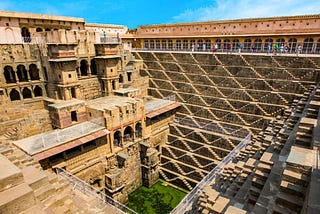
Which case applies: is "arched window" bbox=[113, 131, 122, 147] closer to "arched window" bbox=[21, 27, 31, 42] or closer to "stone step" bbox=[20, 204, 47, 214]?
"stone step" bbox=[20, 204, 47, 214]

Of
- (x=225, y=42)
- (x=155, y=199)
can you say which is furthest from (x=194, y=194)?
(x=225, y=42)

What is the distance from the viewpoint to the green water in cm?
1382

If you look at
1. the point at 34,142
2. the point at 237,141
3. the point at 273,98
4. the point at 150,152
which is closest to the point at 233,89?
the point at 273,98

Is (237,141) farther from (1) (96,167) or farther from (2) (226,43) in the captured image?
(2) (226,43)

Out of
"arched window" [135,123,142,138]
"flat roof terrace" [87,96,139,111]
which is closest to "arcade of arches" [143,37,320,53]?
"flat roof terrace" [87,96,139,111]

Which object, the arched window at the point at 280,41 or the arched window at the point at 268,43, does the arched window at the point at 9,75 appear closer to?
the arched window at the point at 268,43

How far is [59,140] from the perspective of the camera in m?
12.1

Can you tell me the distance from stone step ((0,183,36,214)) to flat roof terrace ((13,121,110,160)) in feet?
22.6

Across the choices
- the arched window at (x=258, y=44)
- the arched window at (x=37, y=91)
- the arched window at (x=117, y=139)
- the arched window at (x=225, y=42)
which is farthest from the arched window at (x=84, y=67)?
the arched window at (x=258, y=44)

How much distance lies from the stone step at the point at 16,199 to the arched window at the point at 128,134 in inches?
435

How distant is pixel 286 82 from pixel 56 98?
17.3 metres

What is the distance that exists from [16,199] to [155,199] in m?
11.8

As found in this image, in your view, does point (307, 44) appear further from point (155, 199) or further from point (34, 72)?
point (34, 72)

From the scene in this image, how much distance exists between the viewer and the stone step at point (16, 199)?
4.23 meters
